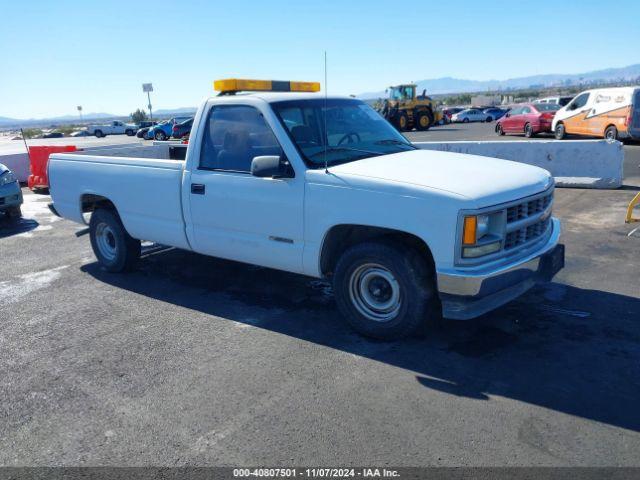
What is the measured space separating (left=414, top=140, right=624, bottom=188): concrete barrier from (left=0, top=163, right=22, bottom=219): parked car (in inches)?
294

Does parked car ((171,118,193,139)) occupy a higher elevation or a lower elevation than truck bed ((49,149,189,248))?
lower

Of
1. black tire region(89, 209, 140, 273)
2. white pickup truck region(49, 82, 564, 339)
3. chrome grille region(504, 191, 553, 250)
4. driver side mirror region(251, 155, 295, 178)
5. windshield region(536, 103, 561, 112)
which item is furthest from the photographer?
windshield region(536, 103, 561, 112)

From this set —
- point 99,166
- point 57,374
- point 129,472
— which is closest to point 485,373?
point 129,472

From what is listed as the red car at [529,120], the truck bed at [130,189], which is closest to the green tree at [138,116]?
the red car at [529,120]

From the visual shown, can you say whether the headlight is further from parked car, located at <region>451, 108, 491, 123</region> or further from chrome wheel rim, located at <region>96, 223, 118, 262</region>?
parked car, located at <region>451, 108, 491, 123</region>

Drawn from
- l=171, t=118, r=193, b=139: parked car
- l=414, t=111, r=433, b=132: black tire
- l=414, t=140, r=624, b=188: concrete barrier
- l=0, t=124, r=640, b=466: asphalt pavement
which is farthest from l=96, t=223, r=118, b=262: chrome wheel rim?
l=414, t=111, r=433, b=132: black tire

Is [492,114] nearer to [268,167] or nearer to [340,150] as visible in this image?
[340,150]

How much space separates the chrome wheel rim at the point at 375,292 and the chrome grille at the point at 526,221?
94 centimetres

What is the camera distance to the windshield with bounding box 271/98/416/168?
4.95 meters

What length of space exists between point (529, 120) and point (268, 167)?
2346 centimetres

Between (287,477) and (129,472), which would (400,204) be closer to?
(287,477)

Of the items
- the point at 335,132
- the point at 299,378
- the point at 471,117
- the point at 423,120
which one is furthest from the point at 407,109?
the point at 299,378

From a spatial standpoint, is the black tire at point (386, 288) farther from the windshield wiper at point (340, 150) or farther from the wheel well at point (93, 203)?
the wheel well at point (93, 203)

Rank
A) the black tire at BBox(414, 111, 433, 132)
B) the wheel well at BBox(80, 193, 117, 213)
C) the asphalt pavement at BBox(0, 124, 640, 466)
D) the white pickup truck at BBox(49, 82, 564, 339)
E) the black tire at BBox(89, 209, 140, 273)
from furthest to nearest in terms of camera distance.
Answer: the black tire at BBox(414, 111, 433, 132) → the wheel well at BBox(80, 193, 117, 213) → the black tire at BBox(89, 209, 140, 273) → the white pickup truck at BBox(49, 82, 564, 339) → the asphalt pavement at BBox(0, 124, 640, 466)
